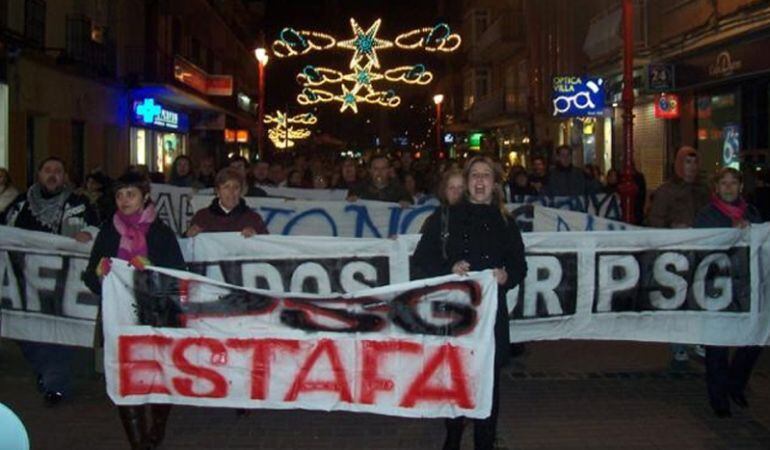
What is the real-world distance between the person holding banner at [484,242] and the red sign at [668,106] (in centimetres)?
1534

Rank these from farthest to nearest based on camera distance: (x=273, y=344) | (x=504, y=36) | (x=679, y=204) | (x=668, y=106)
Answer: (x=504, y=36) → (x=668, y=106) → (x=679, y=204) → (x=273, y=344)

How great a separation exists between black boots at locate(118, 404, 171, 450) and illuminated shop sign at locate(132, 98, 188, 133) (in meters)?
21.0

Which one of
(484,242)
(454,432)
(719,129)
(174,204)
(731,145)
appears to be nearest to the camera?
(484,242)

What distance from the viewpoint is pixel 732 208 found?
671cm

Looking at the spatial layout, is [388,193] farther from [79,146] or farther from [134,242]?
[79,146]

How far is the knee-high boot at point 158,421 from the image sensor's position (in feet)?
18.5

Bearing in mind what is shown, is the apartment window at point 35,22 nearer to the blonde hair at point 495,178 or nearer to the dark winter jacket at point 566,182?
the dark winter jacket at point 566,182

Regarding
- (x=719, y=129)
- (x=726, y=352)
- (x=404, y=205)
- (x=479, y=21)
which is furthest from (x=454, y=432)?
(x=479, y=21)

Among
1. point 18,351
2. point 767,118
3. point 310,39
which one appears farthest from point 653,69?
point 18,351

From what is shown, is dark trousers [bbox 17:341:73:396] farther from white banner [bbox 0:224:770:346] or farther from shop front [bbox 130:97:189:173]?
shop front [bbox 130:97:189:173]

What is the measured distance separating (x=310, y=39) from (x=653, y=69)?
7.15 meters

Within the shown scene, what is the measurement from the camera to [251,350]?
5.51 meters

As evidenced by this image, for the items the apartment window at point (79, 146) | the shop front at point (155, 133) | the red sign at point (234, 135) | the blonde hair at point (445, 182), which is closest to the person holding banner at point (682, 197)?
the blonde hair at point (445, 182)

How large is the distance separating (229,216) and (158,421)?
5.81ft
